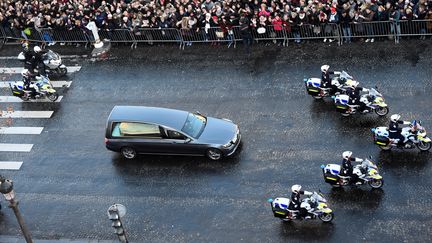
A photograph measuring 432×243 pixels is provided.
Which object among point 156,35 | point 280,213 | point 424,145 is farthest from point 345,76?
point 156,35

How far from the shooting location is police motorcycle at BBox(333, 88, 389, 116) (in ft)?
78.0

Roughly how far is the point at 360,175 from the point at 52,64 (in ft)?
51.1

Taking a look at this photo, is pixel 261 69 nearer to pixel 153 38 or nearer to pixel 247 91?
pixel 247 91

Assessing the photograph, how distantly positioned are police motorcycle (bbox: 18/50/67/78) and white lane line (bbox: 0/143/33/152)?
16.2ft

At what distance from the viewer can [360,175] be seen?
2078 cm

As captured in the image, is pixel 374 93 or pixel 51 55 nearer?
pixel 374 93

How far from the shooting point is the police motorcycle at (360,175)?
20.7 m

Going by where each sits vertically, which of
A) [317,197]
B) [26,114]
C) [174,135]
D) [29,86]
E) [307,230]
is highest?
[29,86]

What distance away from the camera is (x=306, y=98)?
26031mm

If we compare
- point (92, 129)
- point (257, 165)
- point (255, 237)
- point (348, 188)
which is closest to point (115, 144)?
point (92, 129)

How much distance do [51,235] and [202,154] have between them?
5.65 meters

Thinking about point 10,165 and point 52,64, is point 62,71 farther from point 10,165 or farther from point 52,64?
point 10,165

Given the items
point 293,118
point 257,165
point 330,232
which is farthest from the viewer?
point 293,118

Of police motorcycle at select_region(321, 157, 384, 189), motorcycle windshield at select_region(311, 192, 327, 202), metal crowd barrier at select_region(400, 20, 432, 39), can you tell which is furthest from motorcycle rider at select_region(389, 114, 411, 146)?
metal crowd barrier at select_region(400, 20, 432, 39)
